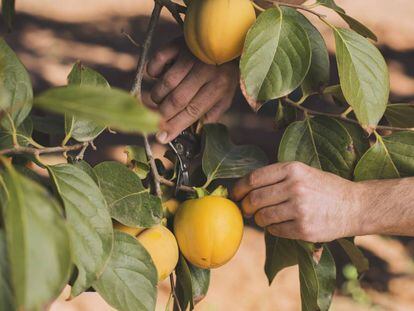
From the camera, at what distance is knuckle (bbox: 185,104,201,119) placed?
114 centimetres

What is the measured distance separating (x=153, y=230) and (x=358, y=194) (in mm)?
326

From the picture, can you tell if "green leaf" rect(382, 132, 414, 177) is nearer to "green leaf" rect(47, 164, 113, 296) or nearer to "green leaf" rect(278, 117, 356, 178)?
"green leaf" rect(278, 117, 356, 178)

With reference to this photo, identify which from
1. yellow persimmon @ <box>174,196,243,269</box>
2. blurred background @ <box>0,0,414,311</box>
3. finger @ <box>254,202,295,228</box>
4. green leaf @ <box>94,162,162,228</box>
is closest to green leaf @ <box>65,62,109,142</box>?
green leaf @ <box>94,162,162,228</box>

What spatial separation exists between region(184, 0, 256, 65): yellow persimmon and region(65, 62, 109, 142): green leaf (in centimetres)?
13

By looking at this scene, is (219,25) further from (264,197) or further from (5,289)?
(5,289)

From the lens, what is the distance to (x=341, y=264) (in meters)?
2.53

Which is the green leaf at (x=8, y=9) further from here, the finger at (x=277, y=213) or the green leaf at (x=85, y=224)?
the finger at (x=277, y=213)

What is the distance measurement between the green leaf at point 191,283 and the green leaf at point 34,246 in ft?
1.40

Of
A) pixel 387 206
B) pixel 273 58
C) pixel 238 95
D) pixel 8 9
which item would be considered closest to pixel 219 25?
pixel 273 58

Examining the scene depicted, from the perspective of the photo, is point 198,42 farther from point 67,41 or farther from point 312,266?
point 67,41

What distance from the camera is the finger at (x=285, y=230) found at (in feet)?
3.33

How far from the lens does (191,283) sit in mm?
958

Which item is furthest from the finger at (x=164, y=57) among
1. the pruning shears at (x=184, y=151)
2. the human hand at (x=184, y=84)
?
the pruning shears at (x=184, y=151)

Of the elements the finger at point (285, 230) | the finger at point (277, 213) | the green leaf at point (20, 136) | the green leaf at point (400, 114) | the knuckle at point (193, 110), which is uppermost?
the green leaf at point (400, 114)
